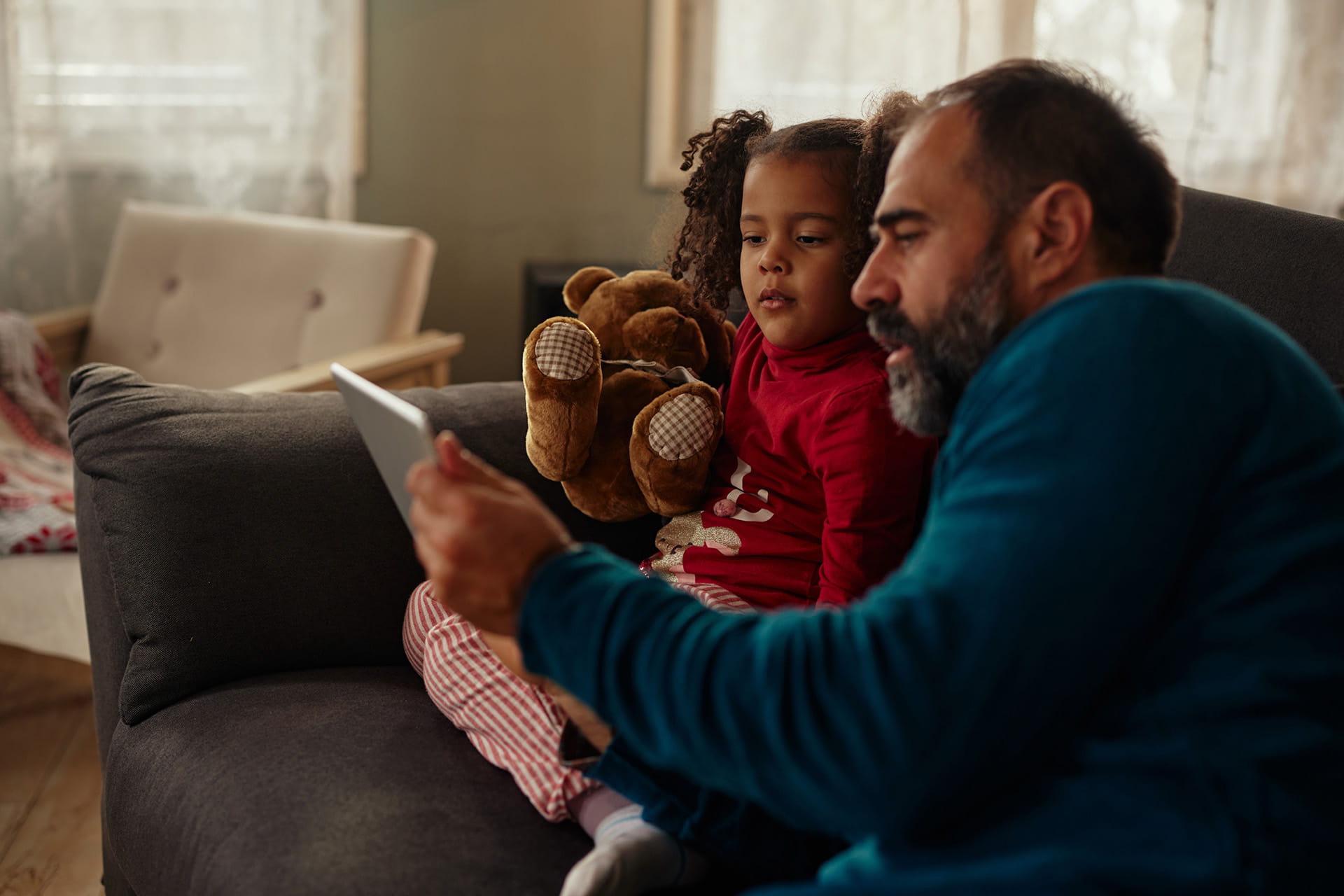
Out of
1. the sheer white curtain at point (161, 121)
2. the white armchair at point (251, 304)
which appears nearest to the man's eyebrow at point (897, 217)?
the white armchair at point (251, 304)

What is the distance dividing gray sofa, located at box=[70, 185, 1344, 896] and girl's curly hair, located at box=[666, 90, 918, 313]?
11.3 inches

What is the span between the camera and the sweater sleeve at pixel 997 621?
0.59 meters

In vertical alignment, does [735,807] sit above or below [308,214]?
below

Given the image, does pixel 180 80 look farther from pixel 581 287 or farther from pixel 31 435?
pixel 581 287

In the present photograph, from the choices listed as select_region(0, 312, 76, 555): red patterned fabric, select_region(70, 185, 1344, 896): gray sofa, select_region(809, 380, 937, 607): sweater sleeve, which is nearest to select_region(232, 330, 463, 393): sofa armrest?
select_region(0, 312, 76, 555): red patterned fabric

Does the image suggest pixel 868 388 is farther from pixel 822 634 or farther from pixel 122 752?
pixel 122 752

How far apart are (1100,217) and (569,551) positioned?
1.29ft

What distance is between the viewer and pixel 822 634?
25.1 inches

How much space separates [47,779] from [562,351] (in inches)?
48.7

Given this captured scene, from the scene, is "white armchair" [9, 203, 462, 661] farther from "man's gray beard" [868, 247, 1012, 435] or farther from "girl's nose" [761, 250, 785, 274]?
"man's gray beard" [868, 247, 1012, 435]

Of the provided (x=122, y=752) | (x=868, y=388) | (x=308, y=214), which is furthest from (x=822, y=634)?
(x=308, y=214)

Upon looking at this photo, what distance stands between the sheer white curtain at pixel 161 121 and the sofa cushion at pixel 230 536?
1542 millimetres

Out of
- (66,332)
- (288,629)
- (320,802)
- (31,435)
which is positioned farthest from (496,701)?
(66,332)

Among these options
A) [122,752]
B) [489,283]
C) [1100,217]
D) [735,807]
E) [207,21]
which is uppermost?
[207,21]
